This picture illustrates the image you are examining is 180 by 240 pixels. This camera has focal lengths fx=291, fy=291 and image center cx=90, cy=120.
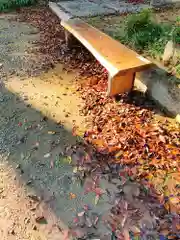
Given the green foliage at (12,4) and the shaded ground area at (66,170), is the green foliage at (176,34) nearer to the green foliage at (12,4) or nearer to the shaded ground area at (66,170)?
the shaded ground area at (66,170)

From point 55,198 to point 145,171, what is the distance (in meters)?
0.85

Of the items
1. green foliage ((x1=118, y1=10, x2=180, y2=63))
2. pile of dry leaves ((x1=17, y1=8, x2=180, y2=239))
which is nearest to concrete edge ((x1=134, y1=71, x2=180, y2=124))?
pile of dry leaves ((x1=17, y1=8, x2=180, y2=239))

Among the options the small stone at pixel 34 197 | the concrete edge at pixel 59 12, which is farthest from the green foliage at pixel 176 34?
the small stone at pixel 34 197

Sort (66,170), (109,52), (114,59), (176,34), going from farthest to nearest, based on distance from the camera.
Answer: (176,34), (109,52), (114,59), (66,170)

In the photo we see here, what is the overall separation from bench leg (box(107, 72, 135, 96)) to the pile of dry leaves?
10cm

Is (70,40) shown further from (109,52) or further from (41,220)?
(41,220)

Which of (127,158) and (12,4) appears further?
A: (12,4)

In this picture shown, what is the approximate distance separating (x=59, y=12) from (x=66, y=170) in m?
4.20

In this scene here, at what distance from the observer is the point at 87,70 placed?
14.0 ft

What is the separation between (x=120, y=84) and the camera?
135 inches

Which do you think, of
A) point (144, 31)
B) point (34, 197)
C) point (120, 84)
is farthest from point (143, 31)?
point (34, 197)

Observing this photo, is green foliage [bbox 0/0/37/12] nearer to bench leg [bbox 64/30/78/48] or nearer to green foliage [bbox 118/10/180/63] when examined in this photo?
bench leg [bbox 64/30/78/48]

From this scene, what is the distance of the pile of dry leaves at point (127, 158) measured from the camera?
2.25 m

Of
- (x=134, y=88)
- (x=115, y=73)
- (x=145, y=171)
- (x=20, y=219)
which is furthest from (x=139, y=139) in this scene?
(x=20, y=219)
